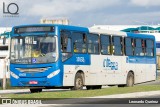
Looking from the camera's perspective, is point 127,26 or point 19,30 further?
point 127,26

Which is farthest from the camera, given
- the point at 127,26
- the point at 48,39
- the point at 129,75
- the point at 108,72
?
the point at 127,26

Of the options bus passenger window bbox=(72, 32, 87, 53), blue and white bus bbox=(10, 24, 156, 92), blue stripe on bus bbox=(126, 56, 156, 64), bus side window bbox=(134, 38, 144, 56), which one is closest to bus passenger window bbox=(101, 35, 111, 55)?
blue and white bus bbox=(10, 24, 156, 92)

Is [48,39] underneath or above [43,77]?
above

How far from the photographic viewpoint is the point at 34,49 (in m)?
25.7

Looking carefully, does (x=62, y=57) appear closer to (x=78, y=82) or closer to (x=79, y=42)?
(x=79, y=42)

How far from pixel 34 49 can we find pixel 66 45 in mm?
1518

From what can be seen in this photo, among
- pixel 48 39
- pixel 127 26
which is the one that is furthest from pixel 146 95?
pixel 127 26

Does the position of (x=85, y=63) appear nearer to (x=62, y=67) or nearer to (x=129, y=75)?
(x=62, y=67)

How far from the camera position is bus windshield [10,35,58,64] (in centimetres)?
2552

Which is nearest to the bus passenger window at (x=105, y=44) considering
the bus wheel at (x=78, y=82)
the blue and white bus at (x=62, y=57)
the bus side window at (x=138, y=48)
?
the blue and white bus at (x=62, y=57)

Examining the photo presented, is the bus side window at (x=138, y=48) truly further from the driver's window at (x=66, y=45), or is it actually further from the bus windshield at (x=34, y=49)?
the bus windshield at (x=34, y=49)

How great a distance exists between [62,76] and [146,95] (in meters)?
3.99

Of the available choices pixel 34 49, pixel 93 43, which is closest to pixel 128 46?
pixel 93 43

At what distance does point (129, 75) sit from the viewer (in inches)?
1296
